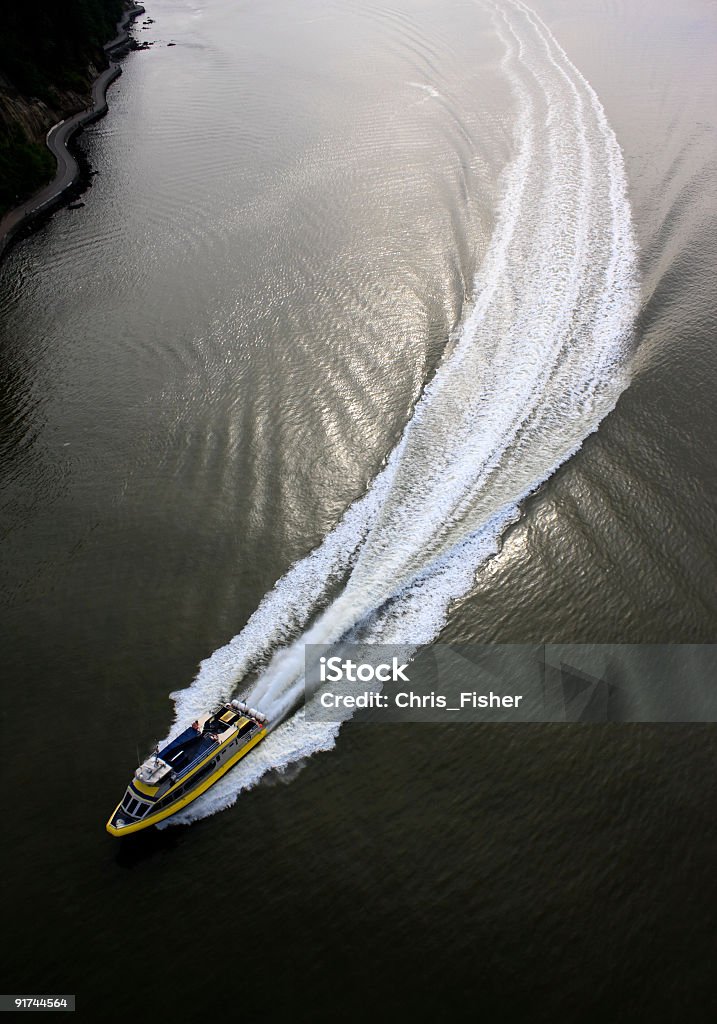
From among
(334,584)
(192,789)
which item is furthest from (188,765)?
(334,584)

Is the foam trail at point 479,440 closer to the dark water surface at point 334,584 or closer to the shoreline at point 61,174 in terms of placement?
the dark water surface at point 334,584

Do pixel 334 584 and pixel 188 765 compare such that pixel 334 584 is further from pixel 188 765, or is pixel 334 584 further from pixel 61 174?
pixel 61 174

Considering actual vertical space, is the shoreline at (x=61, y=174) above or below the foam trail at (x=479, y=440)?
above

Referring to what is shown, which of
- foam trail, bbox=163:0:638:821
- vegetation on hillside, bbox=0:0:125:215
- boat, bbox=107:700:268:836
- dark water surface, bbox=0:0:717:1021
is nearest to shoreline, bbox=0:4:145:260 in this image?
vegetation on hillside, bbox=0:0:125:215

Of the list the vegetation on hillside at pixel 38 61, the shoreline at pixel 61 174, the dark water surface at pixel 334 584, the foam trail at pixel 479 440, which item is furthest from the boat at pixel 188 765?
the vegetation on hillside at pixel 38 61

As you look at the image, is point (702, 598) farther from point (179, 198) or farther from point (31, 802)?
point (179, 198)

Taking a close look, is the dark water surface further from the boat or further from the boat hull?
the boat
